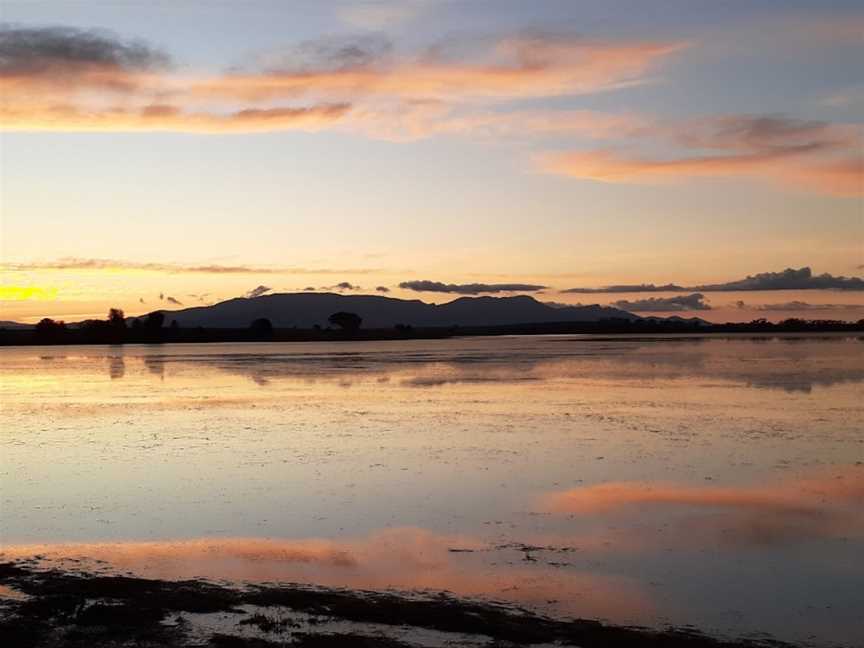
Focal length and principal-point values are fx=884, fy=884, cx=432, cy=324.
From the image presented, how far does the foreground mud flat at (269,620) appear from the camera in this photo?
8.25 meters

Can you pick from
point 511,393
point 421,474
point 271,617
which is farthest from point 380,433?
point 271,617

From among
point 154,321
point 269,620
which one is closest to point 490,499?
point 269,620

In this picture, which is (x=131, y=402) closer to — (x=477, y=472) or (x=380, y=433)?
(x=380, y=433)

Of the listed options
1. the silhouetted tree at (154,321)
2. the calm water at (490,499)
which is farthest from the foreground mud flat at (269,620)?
the silhouetted tree at (154,321)

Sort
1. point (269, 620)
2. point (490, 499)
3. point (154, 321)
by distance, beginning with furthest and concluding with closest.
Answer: point (154, 321), point (490, 499), point (269, 620)

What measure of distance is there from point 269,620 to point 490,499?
6.90 meters

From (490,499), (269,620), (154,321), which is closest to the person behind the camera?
(269,620)

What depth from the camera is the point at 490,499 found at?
15.2m

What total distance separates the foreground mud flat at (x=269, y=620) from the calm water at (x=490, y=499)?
570 mm

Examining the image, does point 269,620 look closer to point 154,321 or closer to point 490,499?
point 490,499

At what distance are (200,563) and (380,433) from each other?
40.7ft

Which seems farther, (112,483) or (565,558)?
(112,483)

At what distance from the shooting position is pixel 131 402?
110 feet

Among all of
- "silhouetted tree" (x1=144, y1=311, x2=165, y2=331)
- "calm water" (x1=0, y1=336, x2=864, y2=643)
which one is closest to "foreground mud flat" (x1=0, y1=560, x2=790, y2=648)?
"calm water" (x1=0, y1=336, x2=864, y2=643)
